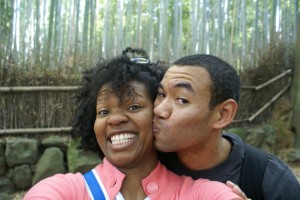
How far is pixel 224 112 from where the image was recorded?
1528 millimetres

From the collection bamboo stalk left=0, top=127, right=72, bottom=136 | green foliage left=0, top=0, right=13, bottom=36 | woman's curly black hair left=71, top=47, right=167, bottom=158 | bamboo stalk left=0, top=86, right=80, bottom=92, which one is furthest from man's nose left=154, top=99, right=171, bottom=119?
green foliage left=0, top=0, right=13, bottom=36

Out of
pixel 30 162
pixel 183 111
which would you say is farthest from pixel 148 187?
pixel 30 162

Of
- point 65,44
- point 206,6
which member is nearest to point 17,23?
point 65,44

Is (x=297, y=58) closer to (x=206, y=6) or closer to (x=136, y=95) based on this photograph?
(x=206, y=6)

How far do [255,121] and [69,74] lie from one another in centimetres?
304

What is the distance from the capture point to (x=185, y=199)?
1.42 metres

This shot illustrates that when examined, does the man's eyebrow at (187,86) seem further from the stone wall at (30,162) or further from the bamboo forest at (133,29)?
the bamboo forest at (133,29)

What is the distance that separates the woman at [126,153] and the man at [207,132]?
65 millimetres

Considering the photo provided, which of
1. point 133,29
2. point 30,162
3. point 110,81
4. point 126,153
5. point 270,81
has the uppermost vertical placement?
point 133,29

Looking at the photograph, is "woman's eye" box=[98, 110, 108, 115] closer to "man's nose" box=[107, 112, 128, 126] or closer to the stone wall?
"man's nose" box=[107, 112, 128, 126]

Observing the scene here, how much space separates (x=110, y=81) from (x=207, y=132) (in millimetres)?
403

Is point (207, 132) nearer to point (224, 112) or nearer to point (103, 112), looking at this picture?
point (224, 112)

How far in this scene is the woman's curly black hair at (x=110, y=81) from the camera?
156 cm

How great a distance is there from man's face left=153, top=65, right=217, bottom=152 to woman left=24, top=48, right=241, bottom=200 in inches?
2.5
